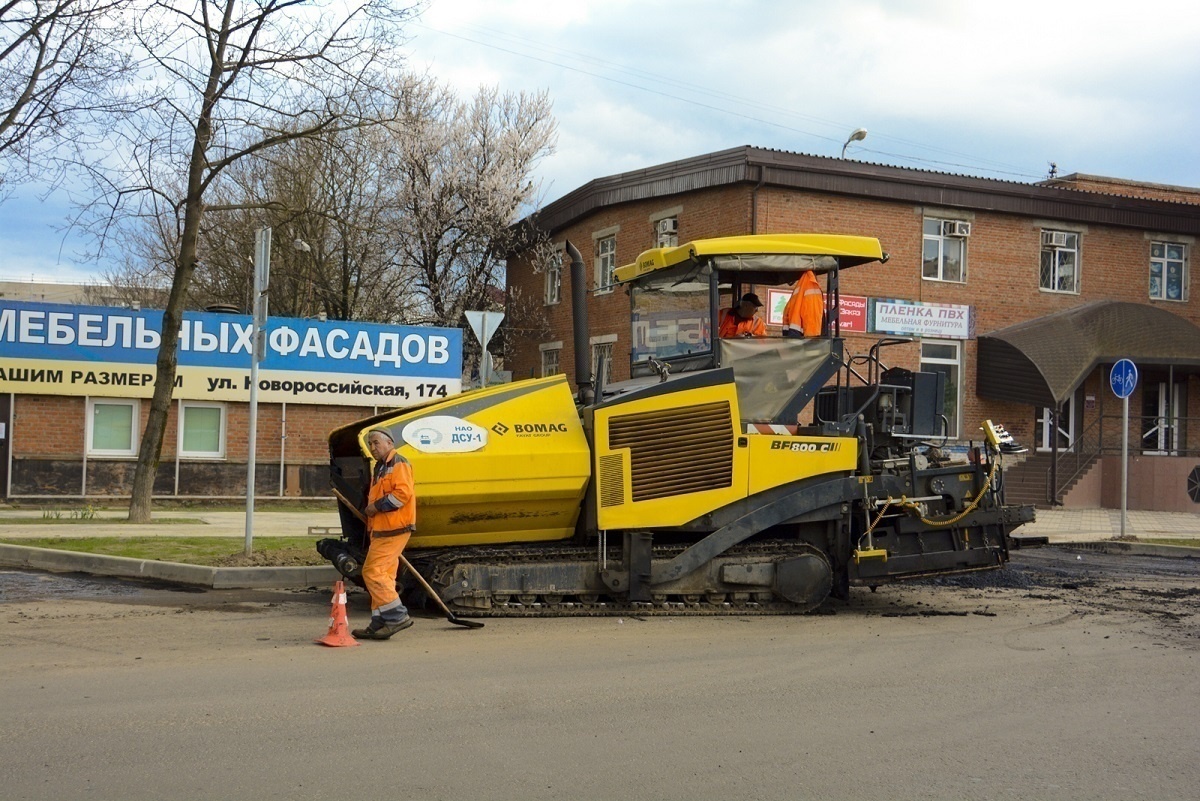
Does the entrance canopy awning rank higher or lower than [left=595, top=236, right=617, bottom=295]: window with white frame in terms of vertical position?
lower

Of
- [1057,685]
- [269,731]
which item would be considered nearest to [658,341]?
[1057,685]

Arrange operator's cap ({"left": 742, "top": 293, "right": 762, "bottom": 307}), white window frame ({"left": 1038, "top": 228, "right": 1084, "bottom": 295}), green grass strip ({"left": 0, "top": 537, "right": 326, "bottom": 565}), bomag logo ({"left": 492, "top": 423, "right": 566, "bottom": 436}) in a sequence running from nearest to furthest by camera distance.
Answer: bomag logo ({"left": 492, "top": 423, "right": 566, "bottom": 436}) → operator's cap ({"left": 742, "top": 293, "right": 762, "bottom": 307}) → green grass strip ({"left": 0, "top": 537, "right": 326, "bottom": 565}) → white window frame ({"left": 1038, "top": 228, "right": 1084, "bottom": 295})

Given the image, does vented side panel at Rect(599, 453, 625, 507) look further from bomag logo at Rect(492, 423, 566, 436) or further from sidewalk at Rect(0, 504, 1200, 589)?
sidewalk at Rect(0, 504, 1200, 589)

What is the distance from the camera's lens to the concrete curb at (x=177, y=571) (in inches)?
447

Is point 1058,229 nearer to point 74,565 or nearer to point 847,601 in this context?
point 847,601

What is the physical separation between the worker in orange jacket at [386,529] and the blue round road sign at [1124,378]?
45.2 feet

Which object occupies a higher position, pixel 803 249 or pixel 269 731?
pixel 803 249

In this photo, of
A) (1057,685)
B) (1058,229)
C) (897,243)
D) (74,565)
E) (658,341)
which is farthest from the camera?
(1058,229)

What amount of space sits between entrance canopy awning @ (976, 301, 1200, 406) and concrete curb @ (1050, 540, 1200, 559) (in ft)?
24.5

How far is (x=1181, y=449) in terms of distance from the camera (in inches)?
1100

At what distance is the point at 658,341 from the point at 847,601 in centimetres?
293

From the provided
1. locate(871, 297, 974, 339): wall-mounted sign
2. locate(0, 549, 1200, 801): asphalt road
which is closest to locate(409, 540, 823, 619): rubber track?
locate(0, 549, 1200, 801): asphalt road

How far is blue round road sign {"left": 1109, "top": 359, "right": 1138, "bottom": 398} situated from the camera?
18.3 meters

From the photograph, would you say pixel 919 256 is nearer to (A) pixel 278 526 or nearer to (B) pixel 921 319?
(B) pixel 921 319
